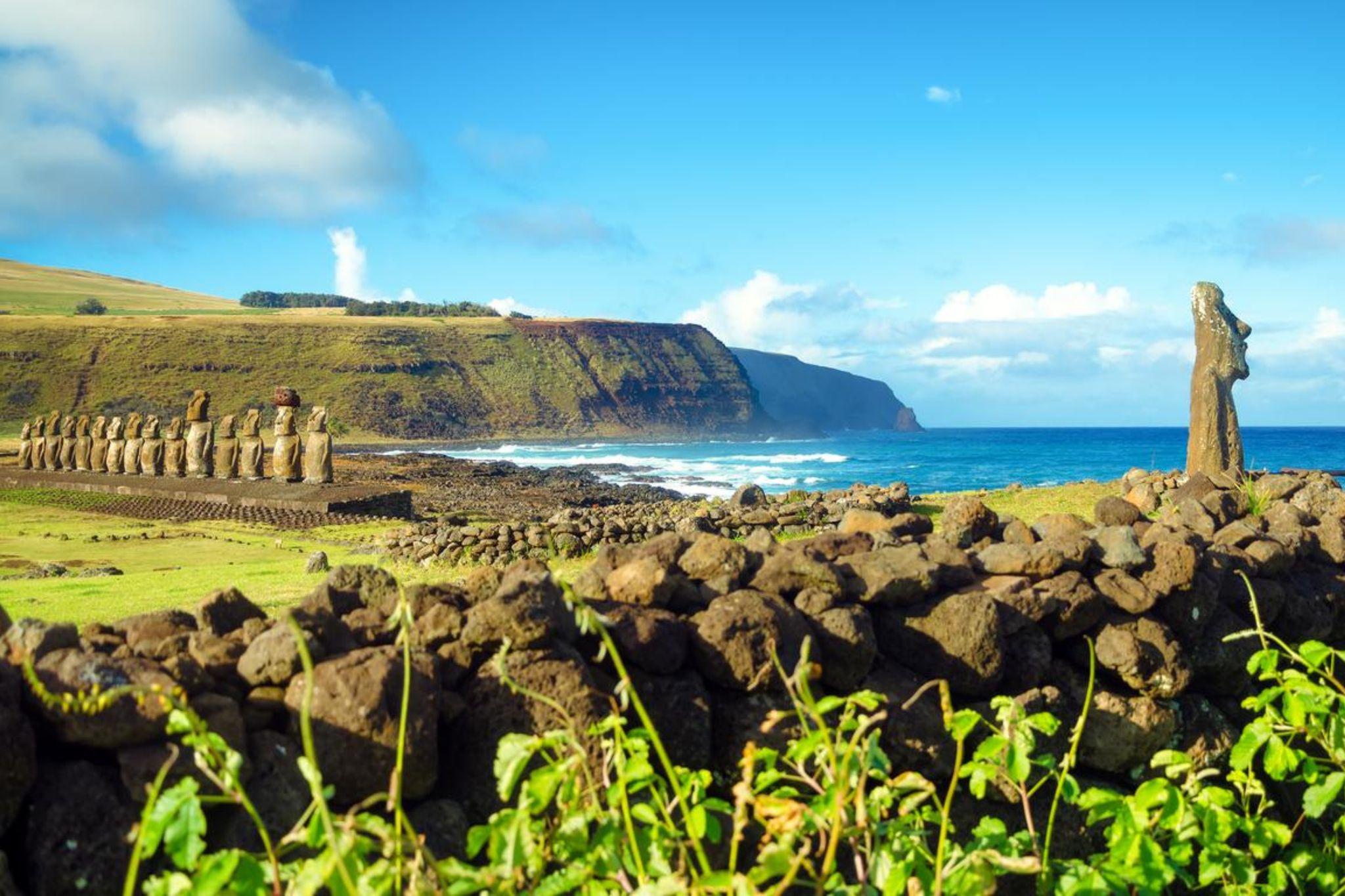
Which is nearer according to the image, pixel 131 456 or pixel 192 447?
pixel 192 447

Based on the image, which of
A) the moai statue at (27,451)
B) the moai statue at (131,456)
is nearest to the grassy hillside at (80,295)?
the moai statue at (27,451)

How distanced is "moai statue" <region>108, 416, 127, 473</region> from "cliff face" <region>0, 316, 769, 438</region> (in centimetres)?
4251

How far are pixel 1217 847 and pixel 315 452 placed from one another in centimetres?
2546

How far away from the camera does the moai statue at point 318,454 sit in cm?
2642

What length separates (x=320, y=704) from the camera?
3492mm

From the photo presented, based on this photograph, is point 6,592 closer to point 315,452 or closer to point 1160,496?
point 1160,496

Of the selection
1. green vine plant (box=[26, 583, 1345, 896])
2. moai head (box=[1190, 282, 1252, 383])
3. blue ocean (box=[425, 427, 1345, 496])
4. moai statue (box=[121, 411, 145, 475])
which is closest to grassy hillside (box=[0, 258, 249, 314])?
blue ocean (box=[425, 427, 1345, 496])

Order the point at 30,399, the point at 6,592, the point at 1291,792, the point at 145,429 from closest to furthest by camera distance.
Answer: the point at 1291,792
the point at 6,592
the point at 145,429
the point at 30,399

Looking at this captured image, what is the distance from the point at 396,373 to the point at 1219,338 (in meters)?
107

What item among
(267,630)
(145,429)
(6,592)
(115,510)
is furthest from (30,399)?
(267,630)

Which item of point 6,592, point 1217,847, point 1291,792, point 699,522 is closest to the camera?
point 1217,847

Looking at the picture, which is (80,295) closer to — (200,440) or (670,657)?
(200,440)

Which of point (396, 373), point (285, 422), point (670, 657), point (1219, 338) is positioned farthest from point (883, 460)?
point (670, 657)

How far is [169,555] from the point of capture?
16094 mm
